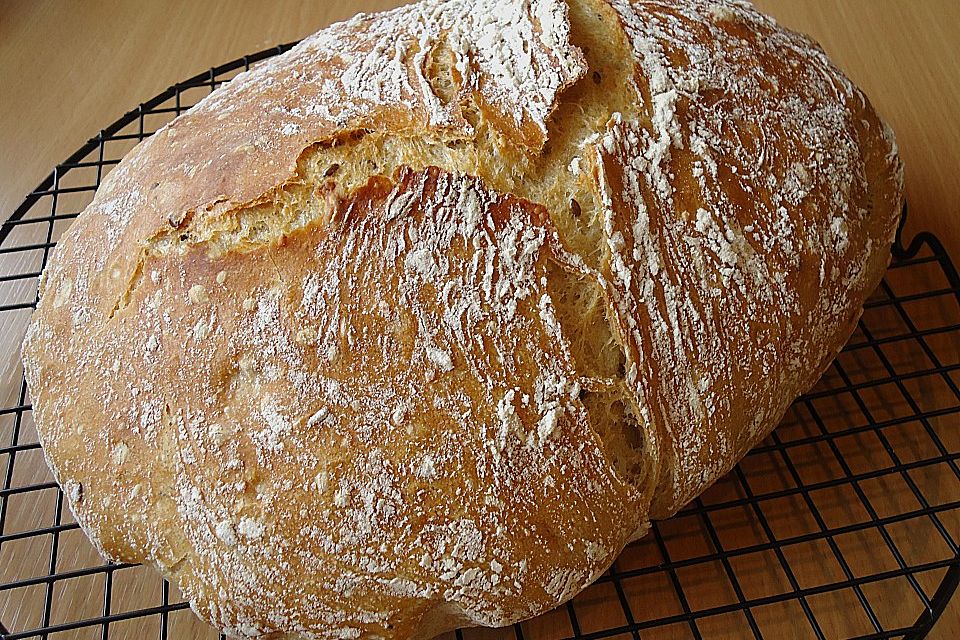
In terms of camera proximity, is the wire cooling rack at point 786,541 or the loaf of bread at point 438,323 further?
the wire cooling rack at point 786,541

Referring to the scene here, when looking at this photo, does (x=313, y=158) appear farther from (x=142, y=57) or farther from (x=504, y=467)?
(x=142, y=57)

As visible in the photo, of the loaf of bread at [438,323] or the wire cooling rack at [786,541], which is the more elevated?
the loaf of bread at [438,323]

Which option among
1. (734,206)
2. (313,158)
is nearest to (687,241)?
(734,206)

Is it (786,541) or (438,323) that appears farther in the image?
(786,541)

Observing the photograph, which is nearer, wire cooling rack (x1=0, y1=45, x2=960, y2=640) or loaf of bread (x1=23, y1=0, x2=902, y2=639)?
loaf of bread (x1=23, y1=0, x2=902, y2=639)

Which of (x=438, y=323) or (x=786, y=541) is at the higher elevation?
(x=438, y=323)
